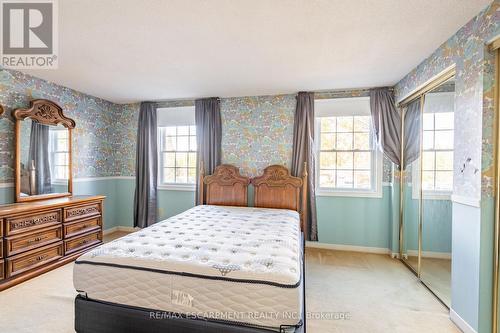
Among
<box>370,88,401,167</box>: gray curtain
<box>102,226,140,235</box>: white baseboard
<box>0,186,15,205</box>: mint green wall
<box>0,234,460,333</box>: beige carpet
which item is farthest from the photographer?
<box>102,226,140,235</box>: white baseboard

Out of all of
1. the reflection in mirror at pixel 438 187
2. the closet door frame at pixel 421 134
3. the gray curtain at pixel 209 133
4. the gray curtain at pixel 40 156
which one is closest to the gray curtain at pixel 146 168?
the gray curtain at pixel 209 133

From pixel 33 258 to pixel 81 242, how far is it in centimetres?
65

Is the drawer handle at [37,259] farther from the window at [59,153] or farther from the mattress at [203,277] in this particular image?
the mattress at [203,277]

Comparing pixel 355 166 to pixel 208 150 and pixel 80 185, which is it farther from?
pixel 80 185

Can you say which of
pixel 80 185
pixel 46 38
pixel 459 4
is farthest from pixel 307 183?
pixel 80 185

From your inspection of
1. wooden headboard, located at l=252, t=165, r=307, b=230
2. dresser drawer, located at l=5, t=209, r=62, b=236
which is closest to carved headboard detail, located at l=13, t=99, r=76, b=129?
dresser drawer, located at l=5, t=209, r=62, b=236

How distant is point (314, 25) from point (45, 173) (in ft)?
13.4

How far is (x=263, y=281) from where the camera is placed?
5.16 feet

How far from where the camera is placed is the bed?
5.05 ft

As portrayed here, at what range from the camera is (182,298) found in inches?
65.2

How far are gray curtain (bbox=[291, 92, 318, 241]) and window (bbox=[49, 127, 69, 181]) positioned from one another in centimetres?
377

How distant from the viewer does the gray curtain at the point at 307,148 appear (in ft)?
12.8

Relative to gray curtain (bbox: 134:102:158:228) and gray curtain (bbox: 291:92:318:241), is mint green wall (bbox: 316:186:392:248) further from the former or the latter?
gray curtain (bbox: 134:102:158:228)

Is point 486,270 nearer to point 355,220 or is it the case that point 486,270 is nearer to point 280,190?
point 355,220
